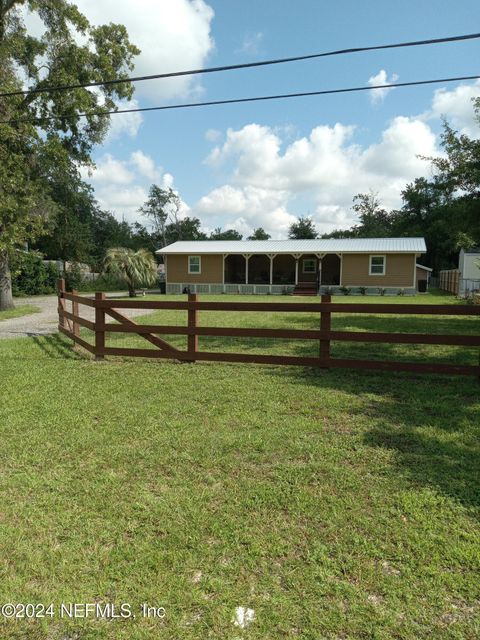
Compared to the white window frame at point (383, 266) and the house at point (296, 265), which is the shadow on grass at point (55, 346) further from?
the white window frame at point (383, 266)

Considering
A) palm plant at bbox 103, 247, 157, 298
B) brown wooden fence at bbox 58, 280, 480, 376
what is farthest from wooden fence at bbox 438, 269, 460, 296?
brown wooden fence at bbox 58, 280, 480, 376

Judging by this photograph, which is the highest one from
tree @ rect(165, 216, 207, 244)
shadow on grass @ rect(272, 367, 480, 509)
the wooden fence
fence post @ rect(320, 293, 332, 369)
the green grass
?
tree @ rect(165, 216, 207, 244)

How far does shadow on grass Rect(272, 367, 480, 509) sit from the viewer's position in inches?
129

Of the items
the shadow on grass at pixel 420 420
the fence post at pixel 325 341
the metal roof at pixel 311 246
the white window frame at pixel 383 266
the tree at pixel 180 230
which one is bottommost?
the shadow on grass at pixel 420 420

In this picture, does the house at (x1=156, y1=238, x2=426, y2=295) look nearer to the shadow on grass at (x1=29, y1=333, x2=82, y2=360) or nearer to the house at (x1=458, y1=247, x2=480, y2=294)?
the house at (x1=458, y1=247, x2=480, y2=294)

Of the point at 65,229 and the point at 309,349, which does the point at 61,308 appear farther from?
the point at 65,229

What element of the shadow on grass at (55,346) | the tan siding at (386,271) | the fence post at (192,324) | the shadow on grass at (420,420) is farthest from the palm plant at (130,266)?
the shadow on grass at (420,420)

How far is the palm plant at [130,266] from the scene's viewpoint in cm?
2417

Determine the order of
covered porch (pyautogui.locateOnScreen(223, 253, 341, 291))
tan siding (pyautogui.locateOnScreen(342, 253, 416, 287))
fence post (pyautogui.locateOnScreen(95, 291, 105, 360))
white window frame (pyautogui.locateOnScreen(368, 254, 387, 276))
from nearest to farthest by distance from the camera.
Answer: fence post (pyautogui.locateOnScreen(95, 291, 105, 360)) < tan siding (pyautogui.locateOnScreen(342, 253, 416, 287)) < white window frame (pyautogui.locateOnScreen(368, 254, 387, 276)) < covered porch (pyautogui.locateOnScreen(223, 253, 341, 291))

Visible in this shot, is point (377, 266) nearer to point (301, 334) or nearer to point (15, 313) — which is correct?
point (15, 313)

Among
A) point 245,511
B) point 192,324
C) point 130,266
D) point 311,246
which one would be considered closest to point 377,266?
point 311,246

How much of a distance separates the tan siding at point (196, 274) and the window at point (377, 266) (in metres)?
10.1

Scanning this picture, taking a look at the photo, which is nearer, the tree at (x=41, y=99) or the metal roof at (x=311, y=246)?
the tree at (x=41, y=99)

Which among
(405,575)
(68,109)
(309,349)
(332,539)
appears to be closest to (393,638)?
(405,575)
